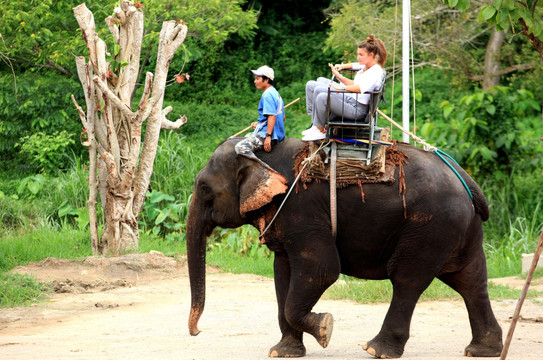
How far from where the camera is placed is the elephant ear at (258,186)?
5.96 metres

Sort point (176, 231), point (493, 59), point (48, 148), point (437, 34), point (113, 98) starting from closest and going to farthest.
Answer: point (113, 98) → point (176, 231) → point (48, 148) → point (437, 34) → point (493, 59)

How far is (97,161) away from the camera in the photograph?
10891 millimetres

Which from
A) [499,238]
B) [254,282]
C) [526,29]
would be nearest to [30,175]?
[254,282]

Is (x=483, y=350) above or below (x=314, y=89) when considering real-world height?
below

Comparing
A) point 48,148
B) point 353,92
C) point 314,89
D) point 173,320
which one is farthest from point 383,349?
point 48,148

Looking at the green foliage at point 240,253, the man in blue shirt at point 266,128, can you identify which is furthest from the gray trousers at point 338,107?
the green foliage at point 240,253

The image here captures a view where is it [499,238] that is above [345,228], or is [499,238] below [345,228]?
below

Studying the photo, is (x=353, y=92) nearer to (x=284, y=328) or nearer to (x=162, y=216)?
(x=284, y=328)

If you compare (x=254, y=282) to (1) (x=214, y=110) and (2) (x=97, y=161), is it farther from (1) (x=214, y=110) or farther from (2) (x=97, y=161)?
(1) (x=214, y=110)

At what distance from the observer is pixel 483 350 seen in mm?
6066

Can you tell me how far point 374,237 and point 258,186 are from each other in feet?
3.09

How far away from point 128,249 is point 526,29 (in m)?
6.42

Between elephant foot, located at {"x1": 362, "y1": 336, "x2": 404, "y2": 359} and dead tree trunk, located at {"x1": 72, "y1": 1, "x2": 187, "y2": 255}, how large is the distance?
555 cm

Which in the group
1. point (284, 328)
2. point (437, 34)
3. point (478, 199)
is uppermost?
point (437, 34)
